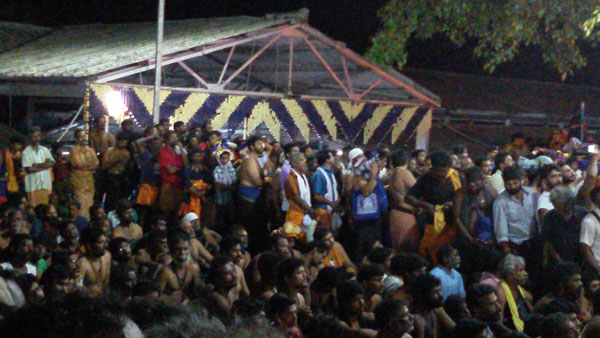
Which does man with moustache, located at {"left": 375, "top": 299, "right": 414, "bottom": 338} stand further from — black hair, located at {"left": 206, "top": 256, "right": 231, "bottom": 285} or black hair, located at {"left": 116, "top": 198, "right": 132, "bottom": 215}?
black hair, located at {"left": 116, "top": 198, "right": 132, "bottom": 215}

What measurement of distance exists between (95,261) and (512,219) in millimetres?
4095

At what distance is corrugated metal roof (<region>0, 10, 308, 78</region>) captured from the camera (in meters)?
11.8

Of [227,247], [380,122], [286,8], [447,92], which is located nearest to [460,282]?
[227,247]

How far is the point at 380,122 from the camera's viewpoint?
15859 mm

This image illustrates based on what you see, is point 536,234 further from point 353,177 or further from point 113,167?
point 113,167

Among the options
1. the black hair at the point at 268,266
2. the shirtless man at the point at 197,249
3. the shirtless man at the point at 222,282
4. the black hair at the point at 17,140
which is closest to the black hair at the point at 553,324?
the black hair at the point at 268,266

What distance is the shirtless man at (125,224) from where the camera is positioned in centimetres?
802

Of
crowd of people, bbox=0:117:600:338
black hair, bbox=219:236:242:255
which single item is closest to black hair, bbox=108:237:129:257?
crowd of people, bbox=0:117:600:338

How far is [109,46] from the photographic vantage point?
48.1ft

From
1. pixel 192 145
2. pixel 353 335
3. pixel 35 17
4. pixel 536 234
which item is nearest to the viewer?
pixel 353 335

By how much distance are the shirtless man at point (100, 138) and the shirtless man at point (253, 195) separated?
8.25ft

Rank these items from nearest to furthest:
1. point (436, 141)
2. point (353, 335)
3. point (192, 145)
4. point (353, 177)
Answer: point (353, 335)
point (353, 177)
point (192, 145)
point (436, 141)

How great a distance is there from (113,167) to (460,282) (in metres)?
5.27

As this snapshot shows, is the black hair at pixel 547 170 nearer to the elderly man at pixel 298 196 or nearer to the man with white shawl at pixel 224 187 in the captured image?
the elderly man at pixel 298 196
